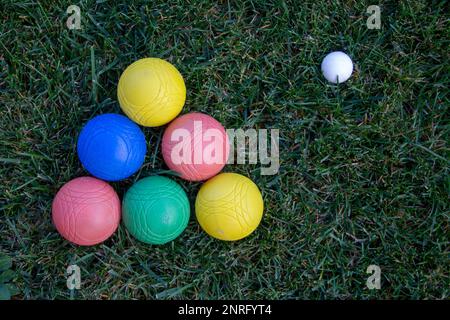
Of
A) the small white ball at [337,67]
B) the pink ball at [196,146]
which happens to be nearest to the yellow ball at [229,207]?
the pink ball at [196,146]

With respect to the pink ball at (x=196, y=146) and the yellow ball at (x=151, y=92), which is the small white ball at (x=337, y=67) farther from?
the yellow ball at (x=151, y=92)

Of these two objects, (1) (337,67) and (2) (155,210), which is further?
(1) (337,67)

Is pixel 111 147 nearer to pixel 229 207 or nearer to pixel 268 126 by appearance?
pixel 229 207

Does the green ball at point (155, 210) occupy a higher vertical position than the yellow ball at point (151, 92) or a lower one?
lower

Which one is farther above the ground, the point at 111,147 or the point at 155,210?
the point at 111,147

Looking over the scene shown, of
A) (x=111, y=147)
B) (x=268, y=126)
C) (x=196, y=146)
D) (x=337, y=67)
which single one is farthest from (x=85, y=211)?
(x=337, y=67)

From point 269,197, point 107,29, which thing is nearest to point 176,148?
point 269,197
